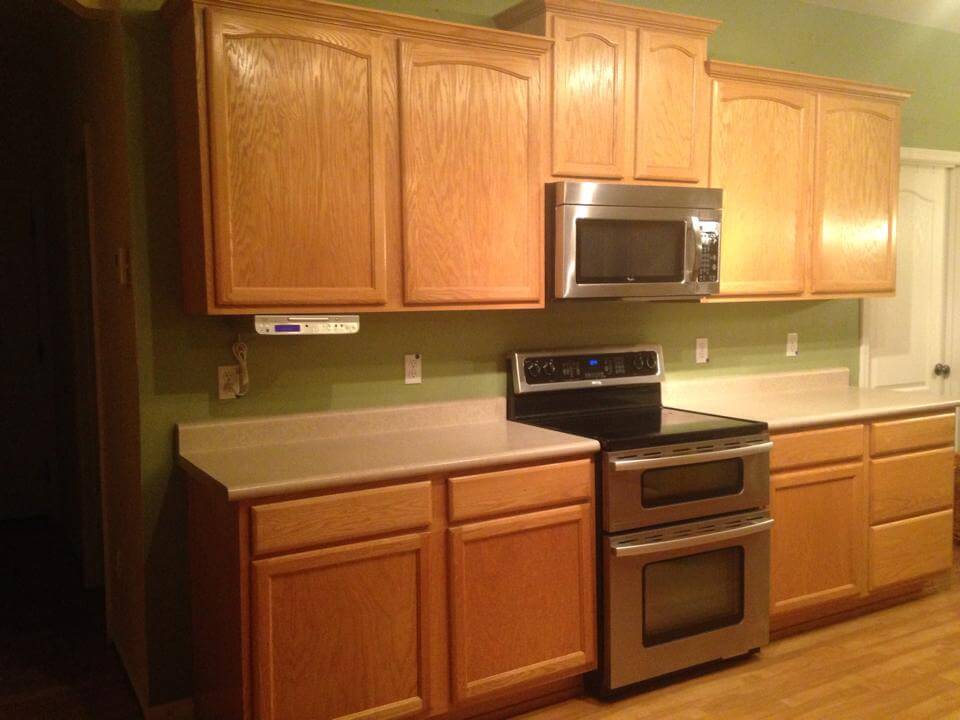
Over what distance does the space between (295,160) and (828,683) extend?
2482 mm

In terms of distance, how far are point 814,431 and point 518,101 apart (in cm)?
167

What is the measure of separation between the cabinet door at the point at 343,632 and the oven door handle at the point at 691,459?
28.0 inches

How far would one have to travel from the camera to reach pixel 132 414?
2.72 meters

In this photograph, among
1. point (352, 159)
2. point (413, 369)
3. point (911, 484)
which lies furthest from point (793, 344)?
point (352, 159)

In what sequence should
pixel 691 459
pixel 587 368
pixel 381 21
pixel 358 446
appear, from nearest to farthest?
1. pixel 381 21
2. pixel 358 446
3. pixel 691 459
4. pixel 587 368

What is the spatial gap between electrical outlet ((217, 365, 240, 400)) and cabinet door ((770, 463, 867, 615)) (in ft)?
6.40

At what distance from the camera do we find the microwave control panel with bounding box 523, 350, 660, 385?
3.22 meters

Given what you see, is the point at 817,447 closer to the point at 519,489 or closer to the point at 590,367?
the point at 590,367

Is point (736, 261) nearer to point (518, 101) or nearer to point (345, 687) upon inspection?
point (518, 101)

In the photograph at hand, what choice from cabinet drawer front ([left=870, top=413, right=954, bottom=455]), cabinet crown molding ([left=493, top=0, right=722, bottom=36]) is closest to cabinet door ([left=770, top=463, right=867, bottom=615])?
cabinet drawer front ([left=870, top=413, right=954, bottom=455])

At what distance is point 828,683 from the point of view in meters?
2.92

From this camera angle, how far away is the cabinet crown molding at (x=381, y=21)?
238 cm

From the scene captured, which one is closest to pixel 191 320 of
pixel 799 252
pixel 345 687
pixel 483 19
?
pixel 345 687

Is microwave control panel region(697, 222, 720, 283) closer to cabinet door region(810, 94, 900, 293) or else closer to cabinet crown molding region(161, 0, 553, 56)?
cabinet door region(810, 94, 900, 293)
